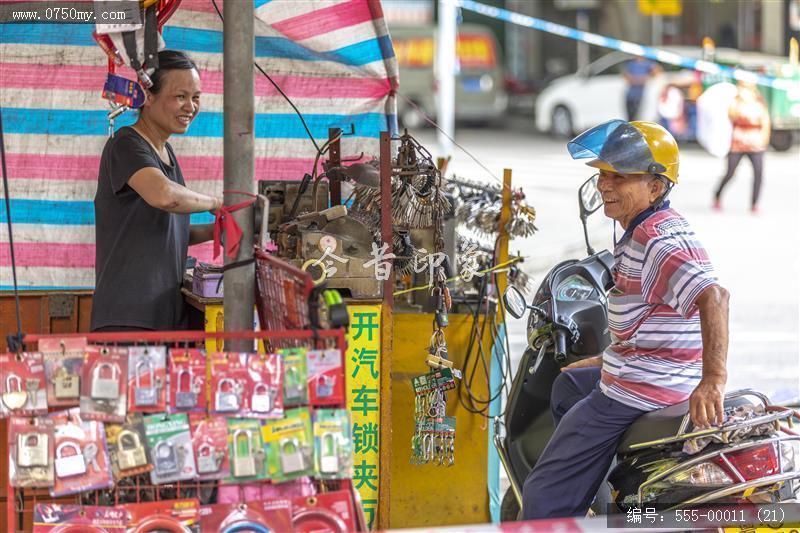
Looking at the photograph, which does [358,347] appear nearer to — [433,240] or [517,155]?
[433,240]

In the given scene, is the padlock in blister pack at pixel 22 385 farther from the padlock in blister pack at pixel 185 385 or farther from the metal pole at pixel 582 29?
the metal pole at pixel 582 29

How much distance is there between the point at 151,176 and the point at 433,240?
4.51 ft

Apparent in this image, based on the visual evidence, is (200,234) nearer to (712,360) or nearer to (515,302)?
(515,302)

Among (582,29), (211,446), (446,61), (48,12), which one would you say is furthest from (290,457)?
(582,29)

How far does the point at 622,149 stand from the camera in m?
3.82

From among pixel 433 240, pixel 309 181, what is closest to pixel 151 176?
pixel 309 181

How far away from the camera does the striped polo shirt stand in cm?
365

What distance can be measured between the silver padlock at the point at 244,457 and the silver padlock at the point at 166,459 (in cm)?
16

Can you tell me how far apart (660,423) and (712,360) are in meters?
0.34

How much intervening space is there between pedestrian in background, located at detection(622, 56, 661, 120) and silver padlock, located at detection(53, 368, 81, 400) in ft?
62.6

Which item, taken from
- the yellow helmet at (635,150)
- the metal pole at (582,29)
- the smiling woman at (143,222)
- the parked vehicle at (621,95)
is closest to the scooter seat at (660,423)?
the yellow helmet at (635,150)

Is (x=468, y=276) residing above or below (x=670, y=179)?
below

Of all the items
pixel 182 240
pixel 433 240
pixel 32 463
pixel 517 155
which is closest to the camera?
pixel 32 463

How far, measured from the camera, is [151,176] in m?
3.95
